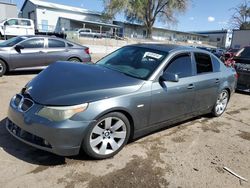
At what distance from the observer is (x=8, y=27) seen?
21.0 metres

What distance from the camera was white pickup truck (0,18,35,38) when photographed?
68.4ft

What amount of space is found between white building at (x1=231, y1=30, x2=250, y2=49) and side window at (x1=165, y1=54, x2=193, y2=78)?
23.0 meters

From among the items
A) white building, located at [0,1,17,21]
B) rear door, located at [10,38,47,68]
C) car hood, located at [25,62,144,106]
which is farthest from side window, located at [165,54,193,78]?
white building, located at [0,1,17,21]

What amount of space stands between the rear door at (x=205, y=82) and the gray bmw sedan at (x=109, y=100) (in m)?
0.02

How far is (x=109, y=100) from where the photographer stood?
3176mm

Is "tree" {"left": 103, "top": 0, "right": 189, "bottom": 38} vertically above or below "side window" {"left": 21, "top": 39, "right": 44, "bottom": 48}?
above

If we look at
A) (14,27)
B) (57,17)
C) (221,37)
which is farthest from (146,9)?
(221,37)

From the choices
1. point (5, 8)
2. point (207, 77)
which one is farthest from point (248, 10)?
point (207, 77)

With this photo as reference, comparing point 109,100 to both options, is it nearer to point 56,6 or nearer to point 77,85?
point 77,85

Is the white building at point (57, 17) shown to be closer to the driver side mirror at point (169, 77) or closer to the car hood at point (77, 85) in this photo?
the car hood at point (77, 85)

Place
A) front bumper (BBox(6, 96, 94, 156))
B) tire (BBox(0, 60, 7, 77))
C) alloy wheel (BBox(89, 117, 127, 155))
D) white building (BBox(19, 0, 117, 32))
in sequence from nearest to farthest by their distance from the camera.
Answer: front bumper (BBox(6, 96, 94, 156)), alloy wheel (BBox(89, 117, 127, 155)), tire (BBox(0, 60, 7, 77)), white building (BBox(19, 0, 117, 32))

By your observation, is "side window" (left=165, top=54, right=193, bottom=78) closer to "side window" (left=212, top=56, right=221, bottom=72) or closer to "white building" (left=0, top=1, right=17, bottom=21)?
"side window" (left=212, top=56, right=221, bottom=72)

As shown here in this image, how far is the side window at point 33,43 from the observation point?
8344 mm

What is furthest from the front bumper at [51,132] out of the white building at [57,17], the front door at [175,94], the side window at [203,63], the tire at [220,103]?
the white building at [57,17]
